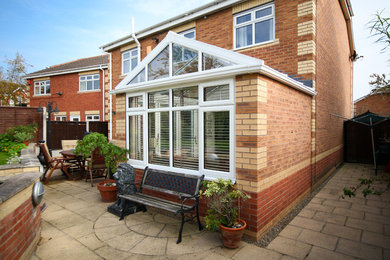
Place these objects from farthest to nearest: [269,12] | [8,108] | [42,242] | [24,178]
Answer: [8,108], [269,12], [42,242], [24,178]

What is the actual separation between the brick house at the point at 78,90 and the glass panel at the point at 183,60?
38.8ft

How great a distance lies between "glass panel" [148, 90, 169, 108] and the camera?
4.68 meters

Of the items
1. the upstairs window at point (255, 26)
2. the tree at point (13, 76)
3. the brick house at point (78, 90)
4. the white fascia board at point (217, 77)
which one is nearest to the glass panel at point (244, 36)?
the upstairs window at point (255, 26)

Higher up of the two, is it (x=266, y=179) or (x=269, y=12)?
(x=269, y=12)

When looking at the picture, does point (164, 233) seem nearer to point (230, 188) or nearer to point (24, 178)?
point (230, 188)

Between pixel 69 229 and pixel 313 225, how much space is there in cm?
435

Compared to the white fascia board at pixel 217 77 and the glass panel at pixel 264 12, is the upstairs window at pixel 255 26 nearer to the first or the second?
the glass panel at pixel 264 12

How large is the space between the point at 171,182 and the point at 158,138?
Answer: 42.7 inches

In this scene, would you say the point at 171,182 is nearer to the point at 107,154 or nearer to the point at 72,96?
the point at 107,154

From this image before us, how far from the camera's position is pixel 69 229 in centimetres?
382

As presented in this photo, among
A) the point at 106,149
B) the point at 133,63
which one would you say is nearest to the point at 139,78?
the point at 106,149

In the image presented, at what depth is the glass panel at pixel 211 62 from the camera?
378cm

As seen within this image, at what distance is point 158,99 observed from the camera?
4832 millimetres

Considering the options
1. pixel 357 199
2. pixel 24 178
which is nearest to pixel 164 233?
pixel 24 178
